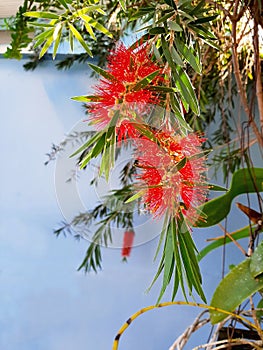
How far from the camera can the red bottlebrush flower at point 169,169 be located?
38 cm

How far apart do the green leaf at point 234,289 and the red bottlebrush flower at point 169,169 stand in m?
0.26

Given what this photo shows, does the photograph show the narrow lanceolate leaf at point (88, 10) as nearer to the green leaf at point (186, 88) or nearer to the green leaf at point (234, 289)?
the green leaf at point (186, 88)

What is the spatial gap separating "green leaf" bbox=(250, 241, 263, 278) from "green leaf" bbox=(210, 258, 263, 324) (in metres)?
0.01

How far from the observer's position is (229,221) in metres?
1.91

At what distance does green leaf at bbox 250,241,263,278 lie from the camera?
25.1 inches

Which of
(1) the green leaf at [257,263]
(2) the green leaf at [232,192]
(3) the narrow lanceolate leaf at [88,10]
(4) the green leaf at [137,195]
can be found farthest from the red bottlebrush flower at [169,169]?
(2) the green leaf at [232,192]

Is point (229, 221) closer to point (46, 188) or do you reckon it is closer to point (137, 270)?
point (137, 270)

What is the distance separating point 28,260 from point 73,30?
5.42 ft

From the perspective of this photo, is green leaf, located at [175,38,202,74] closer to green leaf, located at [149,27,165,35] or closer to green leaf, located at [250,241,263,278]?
green leaf, located at [149,27,165,35]

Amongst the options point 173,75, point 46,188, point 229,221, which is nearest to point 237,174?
point 173,75

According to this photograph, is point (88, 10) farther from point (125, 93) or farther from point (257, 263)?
point (257, 263)

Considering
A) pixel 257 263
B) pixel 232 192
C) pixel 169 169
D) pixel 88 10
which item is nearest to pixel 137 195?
pixel 169 169

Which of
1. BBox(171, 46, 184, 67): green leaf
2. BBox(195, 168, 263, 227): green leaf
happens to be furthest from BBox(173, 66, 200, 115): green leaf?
BBox(195, 168, 263, 227): green leaf

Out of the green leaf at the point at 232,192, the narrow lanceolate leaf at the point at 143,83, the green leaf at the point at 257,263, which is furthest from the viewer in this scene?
the green leaf at the point at 232,192
